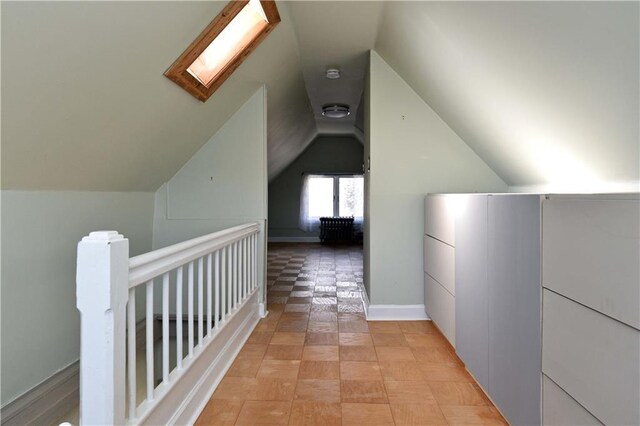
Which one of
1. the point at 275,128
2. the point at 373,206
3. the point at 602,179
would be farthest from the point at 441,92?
the point at 275,128

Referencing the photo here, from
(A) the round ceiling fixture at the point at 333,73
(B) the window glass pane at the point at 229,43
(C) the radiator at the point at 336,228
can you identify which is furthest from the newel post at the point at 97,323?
(C) the radiator at the point at 336,228

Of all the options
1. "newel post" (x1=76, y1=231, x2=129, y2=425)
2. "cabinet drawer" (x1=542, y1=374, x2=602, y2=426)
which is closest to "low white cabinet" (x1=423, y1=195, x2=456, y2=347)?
"cabinet drawer" (x1=542, y1=374, x2=602, y2=426)

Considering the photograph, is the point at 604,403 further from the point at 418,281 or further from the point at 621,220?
the point at 418,281

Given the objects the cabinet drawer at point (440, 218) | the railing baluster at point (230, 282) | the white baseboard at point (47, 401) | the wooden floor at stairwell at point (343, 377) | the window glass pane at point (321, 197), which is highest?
the window glass pane at point (321, 197)

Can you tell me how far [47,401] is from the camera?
198 cm

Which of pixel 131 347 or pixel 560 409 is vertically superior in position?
pixel 131 347

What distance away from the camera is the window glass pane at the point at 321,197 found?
8.71 metres

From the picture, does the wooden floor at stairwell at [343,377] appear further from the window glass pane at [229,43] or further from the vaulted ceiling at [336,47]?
the window glass pane at [229,43]

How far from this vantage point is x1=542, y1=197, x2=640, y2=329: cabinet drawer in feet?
2.93

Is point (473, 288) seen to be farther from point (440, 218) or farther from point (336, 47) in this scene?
point (336, 47)

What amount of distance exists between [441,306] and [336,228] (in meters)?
5.80

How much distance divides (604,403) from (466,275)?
42.3 inches

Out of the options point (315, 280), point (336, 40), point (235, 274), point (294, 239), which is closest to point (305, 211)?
point (294, 239)

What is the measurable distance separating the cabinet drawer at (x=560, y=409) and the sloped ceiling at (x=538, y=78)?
941mm
